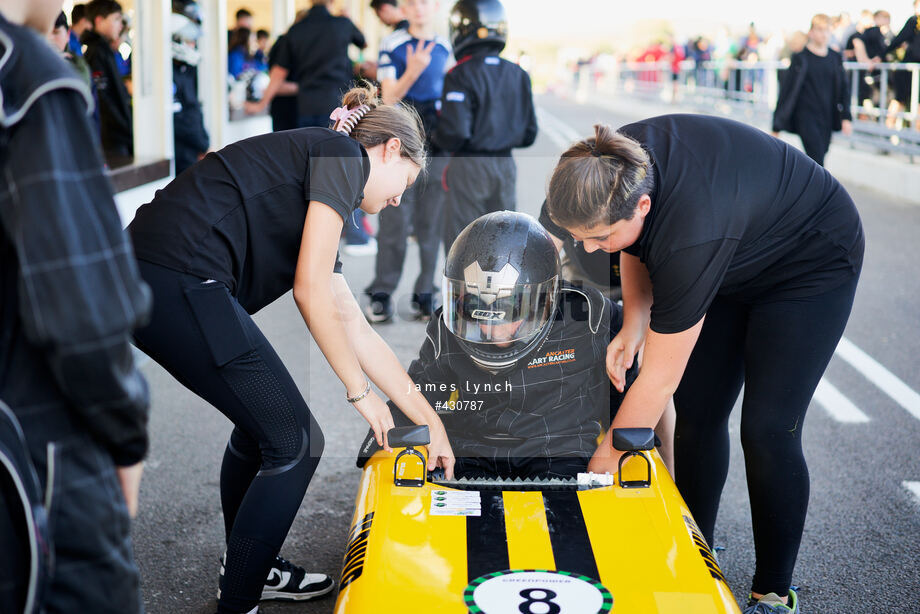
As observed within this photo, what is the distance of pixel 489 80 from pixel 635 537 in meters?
3.98

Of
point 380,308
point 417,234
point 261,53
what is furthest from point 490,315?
point 261,53

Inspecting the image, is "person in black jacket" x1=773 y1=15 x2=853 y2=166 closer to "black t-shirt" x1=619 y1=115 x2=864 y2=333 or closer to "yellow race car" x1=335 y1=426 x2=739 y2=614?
"black t-shirt" x1=619 y1=115 x2=864 y2=333

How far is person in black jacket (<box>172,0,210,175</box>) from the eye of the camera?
7480mm

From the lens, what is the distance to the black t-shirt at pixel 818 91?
8797 mm

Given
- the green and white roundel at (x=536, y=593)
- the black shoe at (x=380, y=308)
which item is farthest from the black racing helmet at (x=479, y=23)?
the green and white roundel at (x=536, y=593)

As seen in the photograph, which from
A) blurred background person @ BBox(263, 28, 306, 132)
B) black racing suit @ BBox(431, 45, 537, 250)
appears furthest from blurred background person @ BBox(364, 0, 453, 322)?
blurred background person @ BBox(263, 28, 306, 132)

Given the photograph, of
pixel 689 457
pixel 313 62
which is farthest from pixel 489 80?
pixel 689 457

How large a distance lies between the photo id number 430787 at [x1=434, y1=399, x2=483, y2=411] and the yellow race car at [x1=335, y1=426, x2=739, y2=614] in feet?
0.61

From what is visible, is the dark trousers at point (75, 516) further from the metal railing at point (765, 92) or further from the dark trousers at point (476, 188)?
the metal railing at point (765, 92)

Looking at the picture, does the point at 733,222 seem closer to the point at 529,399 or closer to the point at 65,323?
the point at 529,399

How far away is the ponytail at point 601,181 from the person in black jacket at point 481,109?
10.8ft

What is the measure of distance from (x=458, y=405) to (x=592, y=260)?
0.75m

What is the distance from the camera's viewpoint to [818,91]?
8.88 metres

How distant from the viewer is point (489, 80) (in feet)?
18.5
